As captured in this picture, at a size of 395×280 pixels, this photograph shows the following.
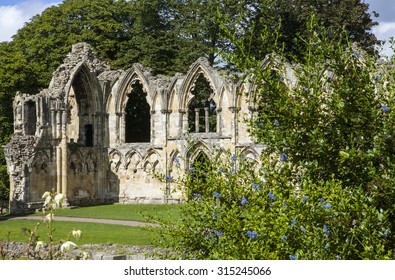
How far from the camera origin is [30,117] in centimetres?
3103

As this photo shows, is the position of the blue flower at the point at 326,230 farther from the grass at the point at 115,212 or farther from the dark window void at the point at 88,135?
the dark window void at the point at 88,135

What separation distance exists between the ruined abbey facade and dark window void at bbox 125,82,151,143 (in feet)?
17.3

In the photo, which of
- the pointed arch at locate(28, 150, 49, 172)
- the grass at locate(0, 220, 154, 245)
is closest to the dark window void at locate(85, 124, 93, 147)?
the pointed arch at locate(28, 150, 49, 172)

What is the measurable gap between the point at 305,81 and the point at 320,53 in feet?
1.52

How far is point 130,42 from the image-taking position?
1646 inches

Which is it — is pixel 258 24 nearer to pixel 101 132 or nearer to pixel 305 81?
pixel 101 132

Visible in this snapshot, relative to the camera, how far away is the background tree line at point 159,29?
134ft

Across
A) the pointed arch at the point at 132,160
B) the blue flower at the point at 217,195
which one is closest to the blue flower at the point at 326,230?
the blue flower at the point at 217,195

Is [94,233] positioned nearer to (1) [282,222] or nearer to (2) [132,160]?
(1) [282,222]

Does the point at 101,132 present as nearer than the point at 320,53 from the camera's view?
No

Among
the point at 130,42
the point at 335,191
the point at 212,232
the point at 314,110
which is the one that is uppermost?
the point at 130,42

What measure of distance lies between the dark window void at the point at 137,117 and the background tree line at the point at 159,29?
1.96 meters

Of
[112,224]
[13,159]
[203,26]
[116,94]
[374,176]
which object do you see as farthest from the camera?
[203,26]

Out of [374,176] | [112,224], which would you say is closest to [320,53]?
[374,176]
